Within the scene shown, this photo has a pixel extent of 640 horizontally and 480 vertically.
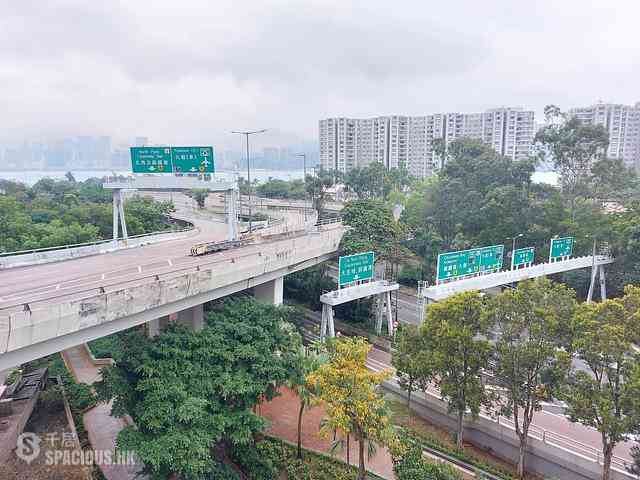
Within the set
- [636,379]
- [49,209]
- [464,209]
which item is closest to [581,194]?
[464,209]

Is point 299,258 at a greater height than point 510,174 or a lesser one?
lesser

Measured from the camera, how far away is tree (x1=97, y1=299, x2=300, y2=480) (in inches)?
623

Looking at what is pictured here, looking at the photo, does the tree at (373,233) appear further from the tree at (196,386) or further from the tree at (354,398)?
the tree at (354,398)

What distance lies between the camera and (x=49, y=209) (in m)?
59.5

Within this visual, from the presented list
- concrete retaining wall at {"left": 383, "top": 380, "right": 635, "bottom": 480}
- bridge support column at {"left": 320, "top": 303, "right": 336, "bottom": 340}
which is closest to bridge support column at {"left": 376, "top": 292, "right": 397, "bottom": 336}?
bridge support column at {"left": 320, "top": 303, "right": 336, "bottom": 340}

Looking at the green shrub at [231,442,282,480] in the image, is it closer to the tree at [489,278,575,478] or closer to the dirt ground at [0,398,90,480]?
the dirt ground at [0,398,90,480]

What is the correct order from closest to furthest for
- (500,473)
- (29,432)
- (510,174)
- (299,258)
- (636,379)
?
(636,379)
(500,473)
(29,432)
(299,258)
(510,174)

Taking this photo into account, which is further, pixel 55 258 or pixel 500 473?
pixel 55 258

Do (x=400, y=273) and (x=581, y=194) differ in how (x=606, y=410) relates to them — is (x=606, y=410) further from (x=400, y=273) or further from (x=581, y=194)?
(x=581, y=194)

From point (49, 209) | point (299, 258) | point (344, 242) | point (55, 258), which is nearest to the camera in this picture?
point (55, 258)

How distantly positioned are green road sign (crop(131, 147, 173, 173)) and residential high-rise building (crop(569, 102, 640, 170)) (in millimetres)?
105514

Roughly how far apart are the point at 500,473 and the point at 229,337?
44.7ft

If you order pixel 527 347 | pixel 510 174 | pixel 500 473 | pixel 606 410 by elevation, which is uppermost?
pixel 510 174

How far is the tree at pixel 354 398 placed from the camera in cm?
1579
